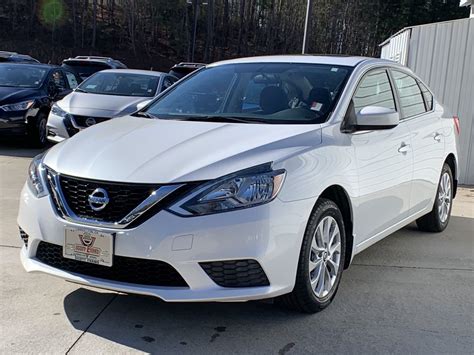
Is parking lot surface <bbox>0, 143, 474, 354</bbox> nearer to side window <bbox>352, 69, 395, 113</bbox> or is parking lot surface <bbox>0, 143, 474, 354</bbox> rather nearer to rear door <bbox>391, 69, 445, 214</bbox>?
rear door <bbox>391, 69, 445, 214</bbox>

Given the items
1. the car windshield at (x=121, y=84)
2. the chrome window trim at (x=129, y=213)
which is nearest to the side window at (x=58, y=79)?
the car windshield at (x=121, y=84)

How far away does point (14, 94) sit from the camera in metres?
9.79

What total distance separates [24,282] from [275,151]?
2.03 metres

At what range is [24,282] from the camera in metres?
3.96

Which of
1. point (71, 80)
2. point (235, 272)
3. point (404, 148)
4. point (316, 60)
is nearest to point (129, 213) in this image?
point (235, 272)

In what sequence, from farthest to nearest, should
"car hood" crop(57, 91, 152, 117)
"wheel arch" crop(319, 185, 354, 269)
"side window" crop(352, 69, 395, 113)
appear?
"car hood" crop(57, 91, 152, 117) → "side window" crop(352, 69, 395, 113) → "wheel arch" crop(319, 185, 354, 269)

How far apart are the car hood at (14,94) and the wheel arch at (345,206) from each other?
7542 mm

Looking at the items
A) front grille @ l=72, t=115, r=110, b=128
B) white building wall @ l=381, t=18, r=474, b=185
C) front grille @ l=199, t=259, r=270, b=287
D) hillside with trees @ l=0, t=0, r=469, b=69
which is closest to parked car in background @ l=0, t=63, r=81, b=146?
front grille @ l=72, t=115, r=110, b=128

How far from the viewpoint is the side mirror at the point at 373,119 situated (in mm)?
3818

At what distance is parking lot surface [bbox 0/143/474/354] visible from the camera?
3.17m

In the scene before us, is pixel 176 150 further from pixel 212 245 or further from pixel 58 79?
pixel 58 79

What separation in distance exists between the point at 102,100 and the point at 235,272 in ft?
22.5

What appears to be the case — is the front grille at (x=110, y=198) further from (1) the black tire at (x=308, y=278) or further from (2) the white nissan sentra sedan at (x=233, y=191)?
(1) the black tire at (x=308, y=278)

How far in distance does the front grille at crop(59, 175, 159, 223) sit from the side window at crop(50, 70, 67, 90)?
8.40 meters
